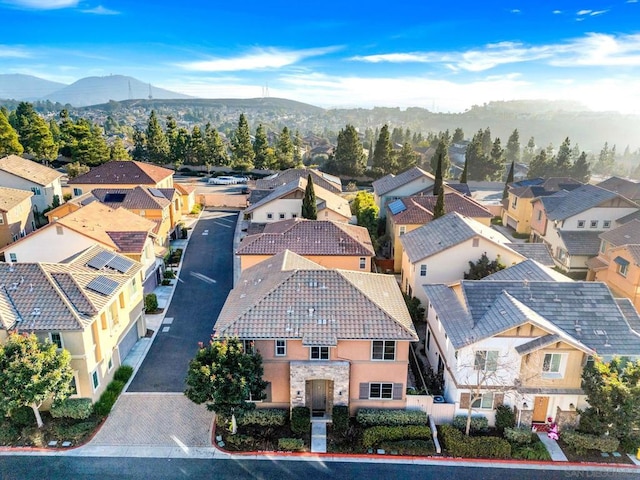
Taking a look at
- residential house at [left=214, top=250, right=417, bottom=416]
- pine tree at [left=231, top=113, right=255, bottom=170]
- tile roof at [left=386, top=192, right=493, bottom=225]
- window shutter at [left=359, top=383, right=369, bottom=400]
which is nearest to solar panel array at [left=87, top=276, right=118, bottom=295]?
residential house at [left=214, top=250, right=417, bottom=416]

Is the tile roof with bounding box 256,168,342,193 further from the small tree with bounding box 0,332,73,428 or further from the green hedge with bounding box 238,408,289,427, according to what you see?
the small tree with bounding box 0,332,73,428

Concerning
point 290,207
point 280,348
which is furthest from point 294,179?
point 280,348

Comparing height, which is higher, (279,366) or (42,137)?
(42,137)

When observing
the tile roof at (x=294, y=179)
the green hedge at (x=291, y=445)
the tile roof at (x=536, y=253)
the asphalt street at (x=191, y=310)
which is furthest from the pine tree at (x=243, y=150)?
the green hedge at (x=291, y=445)


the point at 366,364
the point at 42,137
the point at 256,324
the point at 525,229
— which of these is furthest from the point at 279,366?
the point at 42,137

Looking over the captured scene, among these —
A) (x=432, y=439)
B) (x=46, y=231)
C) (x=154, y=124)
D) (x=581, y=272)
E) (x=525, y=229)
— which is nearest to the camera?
(x=432, y=439)

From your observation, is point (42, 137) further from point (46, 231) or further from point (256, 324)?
point (256, 324)

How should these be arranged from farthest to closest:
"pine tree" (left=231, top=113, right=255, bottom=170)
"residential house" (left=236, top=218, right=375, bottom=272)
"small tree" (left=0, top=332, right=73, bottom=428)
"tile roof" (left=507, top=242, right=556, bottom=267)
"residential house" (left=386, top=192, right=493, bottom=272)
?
"pine tree" (left=231, top=113, right=255, bottom=170) → "residential house" (left=386, top=192, right=493, bottom=272) → "residential house" (left=236, top=218, right=375, bottom=272) → "tile roof" (left=507, top=242, right=556, bottom=267) → "small tree" (left=0, top=332, right=73, bottom=428)
